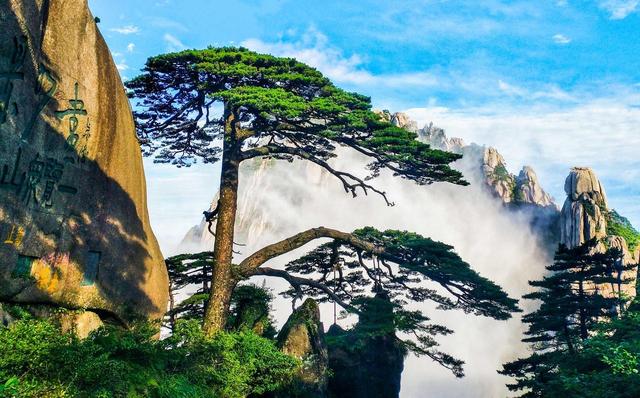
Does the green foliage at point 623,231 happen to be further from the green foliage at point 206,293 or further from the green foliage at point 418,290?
the green foliage at point 206,293

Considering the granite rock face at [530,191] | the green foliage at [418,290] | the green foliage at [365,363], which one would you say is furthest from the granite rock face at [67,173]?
the granite rock face at [530,191]

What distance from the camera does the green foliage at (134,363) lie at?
5039 millimetres

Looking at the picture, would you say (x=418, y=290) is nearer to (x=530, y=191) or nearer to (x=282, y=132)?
(x=282, y=132)

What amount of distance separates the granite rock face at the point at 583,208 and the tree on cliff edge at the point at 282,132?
34227 millimetres

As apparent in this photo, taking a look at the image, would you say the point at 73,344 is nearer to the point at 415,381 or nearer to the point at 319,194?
the point at 415,381

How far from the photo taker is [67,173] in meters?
7.79

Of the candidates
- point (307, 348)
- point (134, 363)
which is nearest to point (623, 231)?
point (307, 348)

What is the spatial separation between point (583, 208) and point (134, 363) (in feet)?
142

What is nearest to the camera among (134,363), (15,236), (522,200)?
(134,363)

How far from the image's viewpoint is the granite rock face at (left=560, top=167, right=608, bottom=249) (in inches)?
1572

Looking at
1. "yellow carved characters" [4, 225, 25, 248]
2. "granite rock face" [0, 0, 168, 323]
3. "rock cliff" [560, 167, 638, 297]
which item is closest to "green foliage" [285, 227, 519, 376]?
"granite rock face" [0, 0, 168, 323]

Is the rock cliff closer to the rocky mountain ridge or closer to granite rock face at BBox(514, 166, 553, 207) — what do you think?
the rocky mountain ridge

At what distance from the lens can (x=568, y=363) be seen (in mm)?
10875

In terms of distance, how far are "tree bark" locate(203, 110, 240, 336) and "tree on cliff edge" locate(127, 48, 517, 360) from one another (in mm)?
24
